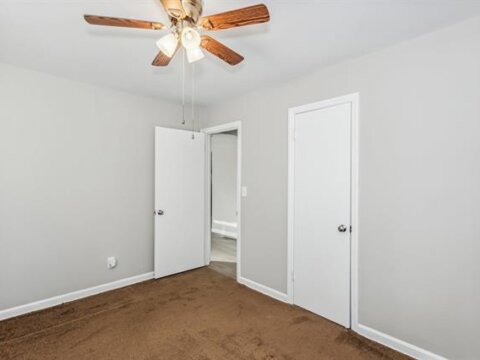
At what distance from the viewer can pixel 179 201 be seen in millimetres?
3619

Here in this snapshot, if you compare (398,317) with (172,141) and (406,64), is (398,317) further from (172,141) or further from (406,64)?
(172,141)

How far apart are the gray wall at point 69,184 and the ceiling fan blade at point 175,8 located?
6.87 feet

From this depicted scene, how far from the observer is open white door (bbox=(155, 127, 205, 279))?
3.43 m

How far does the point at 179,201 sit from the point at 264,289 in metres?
1.60

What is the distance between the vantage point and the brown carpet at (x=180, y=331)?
6.59ft

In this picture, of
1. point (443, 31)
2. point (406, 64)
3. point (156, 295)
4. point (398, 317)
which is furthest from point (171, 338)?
point (443, 31)

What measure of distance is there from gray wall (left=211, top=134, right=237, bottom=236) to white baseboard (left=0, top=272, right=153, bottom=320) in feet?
8.76

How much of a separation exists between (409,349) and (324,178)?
148cm

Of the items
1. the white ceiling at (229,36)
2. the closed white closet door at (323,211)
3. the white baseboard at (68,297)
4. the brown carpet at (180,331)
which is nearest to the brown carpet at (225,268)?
the brown carpet at (180,331)

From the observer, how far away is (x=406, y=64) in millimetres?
2014

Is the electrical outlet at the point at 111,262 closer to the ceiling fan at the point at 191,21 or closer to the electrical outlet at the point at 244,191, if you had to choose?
the electrical outlet at the point at 244,191

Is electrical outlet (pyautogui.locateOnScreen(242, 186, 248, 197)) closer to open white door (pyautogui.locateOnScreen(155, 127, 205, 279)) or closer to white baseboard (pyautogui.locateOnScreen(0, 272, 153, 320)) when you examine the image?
open white door (pyautogui.locateOnScreen(155, 127, 205, 279))

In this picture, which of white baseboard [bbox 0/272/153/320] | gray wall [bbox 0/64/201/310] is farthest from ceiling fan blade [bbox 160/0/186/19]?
white baseboard [bbox 0/272/153/320]

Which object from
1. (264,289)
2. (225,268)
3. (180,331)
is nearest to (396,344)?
(264,289)
